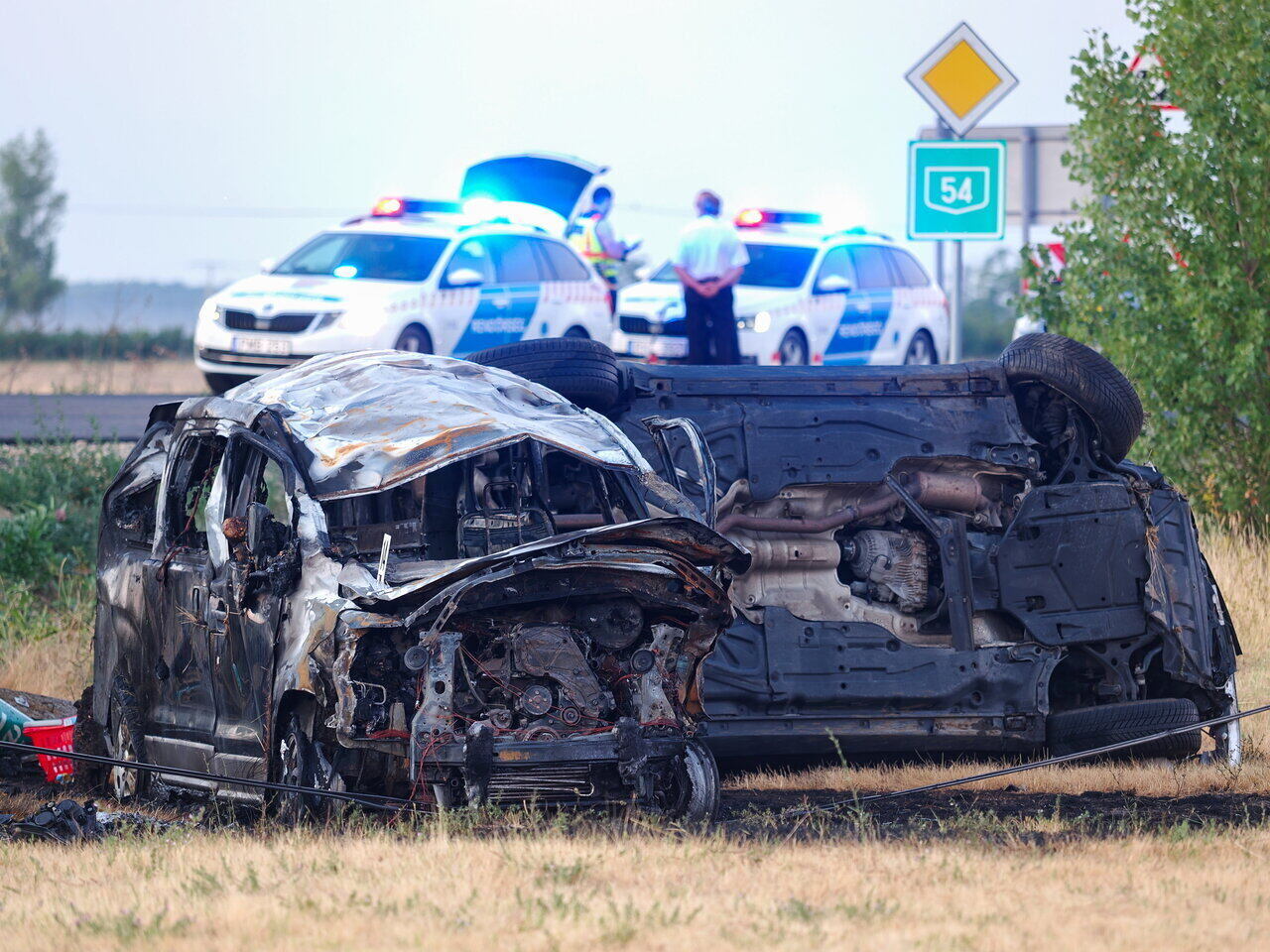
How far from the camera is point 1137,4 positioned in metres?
13.2

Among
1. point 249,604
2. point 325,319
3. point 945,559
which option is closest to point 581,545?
point 249,604

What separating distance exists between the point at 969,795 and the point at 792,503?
160cm

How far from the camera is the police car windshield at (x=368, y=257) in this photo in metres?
18.1

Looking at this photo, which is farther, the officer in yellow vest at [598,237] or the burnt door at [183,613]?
the officer in yellow vest at [598,237]

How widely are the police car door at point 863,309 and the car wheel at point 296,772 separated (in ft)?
48.3

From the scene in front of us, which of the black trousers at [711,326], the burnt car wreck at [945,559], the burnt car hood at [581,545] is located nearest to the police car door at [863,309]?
the black trousers at [711,326]

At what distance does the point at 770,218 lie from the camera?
70.8ft

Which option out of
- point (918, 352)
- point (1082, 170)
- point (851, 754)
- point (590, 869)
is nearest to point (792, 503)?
point (851, 754)

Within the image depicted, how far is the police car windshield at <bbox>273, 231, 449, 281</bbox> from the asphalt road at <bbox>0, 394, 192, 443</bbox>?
216 cm

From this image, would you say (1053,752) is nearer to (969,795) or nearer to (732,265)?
(969,795)

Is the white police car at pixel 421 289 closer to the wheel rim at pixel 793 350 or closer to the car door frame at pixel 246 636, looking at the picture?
the wheel rim at pixel 793 350

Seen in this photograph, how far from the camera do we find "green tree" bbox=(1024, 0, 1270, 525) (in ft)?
41.4

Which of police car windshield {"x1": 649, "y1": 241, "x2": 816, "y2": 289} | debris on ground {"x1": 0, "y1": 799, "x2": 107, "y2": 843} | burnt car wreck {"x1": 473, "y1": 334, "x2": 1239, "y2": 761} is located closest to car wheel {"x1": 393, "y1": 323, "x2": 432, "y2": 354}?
police car windshield {"x1": 649, "y1": 241, "x2": 816, "y2": 289}

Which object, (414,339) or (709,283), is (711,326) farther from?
(414,339)
